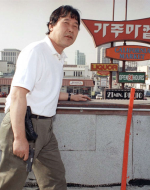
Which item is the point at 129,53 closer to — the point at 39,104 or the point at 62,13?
the point at 62,13

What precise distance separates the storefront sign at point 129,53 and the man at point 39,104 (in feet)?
48.0

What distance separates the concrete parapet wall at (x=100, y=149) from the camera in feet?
8.26

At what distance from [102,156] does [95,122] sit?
0.45 metres

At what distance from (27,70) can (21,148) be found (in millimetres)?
602

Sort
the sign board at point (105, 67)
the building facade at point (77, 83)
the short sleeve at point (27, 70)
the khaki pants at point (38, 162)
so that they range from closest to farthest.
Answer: the short sleeve at point (27, 70) → the khaki pants at point (38, 162) → the sign board at point (105, 67) → the building facade at point (77, 83)

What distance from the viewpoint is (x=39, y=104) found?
1.76 metres

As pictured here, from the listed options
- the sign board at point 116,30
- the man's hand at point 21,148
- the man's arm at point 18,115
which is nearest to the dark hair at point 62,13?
the man's arm at point 18,115

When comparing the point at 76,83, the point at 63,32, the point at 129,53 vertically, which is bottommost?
the point at 76,83

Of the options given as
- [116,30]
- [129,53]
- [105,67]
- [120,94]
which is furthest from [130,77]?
[120,94]

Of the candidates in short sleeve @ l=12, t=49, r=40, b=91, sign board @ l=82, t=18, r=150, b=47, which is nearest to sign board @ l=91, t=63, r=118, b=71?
sign board @ l=82, t=18, r=150, b=47

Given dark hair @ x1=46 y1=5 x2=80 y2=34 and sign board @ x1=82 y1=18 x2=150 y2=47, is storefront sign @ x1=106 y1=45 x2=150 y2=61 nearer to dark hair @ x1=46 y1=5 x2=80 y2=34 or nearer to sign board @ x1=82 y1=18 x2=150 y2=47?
sign board @ x1=82 y1=18 x2=150 y2=47

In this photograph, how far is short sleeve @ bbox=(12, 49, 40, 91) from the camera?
1531mm

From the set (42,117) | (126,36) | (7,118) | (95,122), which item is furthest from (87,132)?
(126,36)

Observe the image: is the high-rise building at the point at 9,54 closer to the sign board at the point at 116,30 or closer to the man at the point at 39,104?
the sign board at the point at 116,30
